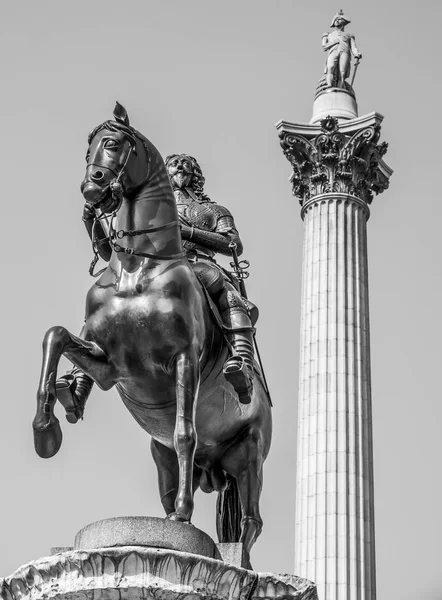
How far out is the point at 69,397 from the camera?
567 inches

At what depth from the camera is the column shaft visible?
2856cm

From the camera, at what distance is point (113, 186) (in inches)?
546

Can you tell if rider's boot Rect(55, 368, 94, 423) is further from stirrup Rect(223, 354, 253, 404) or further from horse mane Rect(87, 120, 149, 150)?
horse mane Rect(87, 120, 149, 150)

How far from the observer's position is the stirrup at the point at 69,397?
1438 cm

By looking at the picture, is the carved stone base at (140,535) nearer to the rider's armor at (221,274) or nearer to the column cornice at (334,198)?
the rider's armor at (221,274)

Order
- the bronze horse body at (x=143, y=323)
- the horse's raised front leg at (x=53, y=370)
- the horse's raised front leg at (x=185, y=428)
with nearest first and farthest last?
the horse's raised front leg at (x=185, y=428), the horse's raised front leg at (x=53, y=370), the bronze horse body at (x=143, y=323)

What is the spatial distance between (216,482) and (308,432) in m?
14.2

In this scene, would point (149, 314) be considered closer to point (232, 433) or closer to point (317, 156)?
point (232, 433)

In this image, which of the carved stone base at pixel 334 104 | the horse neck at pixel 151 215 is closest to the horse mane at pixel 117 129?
the horse neck at pixel 151 215

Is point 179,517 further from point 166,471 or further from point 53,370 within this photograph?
point 166,471

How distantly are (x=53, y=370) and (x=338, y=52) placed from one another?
78.7 ft

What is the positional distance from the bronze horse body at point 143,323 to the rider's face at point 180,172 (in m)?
2.24

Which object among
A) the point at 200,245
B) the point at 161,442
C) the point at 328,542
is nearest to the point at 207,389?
the point at 161,442

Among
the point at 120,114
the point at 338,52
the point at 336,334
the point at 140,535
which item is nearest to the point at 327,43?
the point at 338,52
